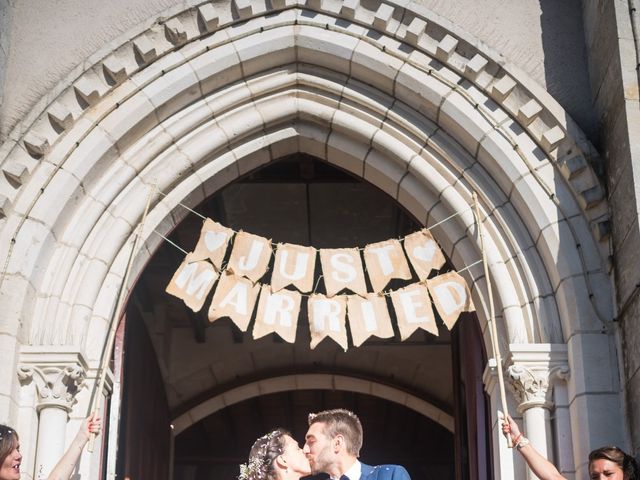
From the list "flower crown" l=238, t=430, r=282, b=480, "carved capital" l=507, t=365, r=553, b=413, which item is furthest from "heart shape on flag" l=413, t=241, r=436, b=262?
"flower crown" l=238, t=430, r=282, b=480

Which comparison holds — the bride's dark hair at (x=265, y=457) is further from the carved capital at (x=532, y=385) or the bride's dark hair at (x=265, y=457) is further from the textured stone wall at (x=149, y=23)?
the textured stone wall at (x=149, y=23)

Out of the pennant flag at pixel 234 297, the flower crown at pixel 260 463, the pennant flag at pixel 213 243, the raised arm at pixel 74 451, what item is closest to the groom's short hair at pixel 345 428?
the flower crown at pixel 260 463

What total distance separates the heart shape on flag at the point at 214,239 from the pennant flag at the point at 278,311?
1.18 feet

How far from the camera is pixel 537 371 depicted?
20.5 ft

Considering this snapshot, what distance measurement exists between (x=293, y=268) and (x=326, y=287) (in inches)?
8.4

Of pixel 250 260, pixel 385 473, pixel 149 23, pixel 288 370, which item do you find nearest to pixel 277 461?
pixel 385 473

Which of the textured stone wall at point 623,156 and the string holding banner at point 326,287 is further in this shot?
the string holding banner at point 326,287

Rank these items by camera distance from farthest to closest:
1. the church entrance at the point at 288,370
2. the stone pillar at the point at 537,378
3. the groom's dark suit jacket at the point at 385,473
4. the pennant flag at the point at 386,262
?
the church entrance at the point at 288,370
the pennant flag at the point at 386,262
the stone pillar at the point at 537,378
the groom's dark suit jacket at the point at 385,473

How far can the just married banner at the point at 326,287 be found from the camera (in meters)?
6.55

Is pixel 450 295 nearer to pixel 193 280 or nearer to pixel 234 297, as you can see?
pixel 234 297

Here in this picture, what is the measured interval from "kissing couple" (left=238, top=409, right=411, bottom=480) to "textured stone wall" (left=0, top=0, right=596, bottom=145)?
2835 millimetres

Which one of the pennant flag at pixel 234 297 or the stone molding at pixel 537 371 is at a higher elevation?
the pennant flag at pixel 234 297

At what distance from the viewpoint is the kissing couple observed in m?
4.65

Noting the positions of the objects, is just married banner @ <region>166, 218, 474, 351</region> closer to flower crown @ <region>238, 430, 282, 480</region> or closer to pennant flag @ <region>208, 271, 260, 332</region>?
pennant flag @ <region>208, 271, 260, 332</region>
